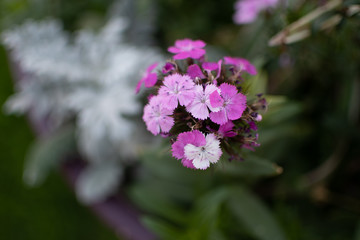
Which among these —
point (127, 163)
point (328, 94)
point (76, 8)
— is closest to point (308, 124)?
point (328, 94)

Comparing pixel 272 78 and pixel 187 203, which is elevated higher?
pixel 272 78

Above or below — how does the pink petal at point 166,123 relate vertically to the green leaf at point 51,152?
below

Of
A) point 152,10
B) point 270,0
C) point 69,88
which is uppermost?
point 152,10

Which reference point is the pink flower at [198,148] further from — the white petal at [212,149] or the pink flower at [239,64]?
the pink flower at [239,64]

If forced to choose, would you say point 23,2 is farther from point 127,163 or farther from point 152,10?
point 127,163

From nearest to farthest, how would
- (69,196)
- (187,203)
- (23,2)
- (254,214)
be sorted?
(254,214) → (187,203) → (23,2) → (69,196)

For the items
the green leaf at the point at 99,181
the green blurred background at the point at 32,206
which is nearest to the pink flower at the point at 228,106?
the green leaf at the point at 99,181

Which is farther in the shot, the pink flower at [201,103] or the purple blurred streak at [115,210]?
the purple blurred streak at [115,210]
